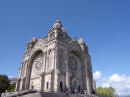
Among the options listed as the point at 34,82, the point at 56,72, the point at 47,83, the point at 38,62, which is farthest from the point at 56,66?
the point at 34,82

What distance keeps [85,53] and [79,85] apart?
470 inches

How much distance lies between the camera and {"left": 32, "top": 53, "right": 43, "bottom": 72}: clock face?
124 ft

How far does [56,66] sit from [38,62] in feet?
32.2

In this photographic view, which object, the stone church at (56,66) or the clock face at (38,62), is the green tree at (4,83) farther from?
the clock face at (38,62)

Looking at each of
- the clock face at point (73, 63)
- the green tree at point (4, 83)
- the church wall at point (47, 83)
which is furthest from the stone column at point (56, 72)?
the green tree at point (4, 83)

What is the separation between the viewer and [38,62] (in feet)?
127

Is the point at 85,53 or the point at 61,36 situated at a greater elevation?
the point at 61,36

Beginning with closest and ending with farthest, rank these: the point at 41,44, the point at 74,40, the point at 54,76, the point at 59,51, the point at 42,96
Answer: the point at 42,96, the point at 54,76, the point at 59,51, the point at 41,44, the point at 74,40

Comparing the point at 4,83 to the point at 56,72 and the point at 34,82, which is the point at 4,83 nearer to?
the point at 34,82

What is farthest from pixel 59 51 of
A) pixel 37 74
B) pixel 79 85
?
pixel 79 85

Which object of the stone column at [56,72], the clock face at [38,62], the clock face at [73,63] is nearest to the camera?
the stone column at [56,72]

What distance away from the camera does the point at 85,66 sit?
133 feet

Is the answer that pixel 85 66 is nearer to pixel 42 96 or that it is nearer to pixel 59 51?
pixel 59 51

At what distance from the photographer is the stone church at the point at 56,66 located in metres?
30.8
